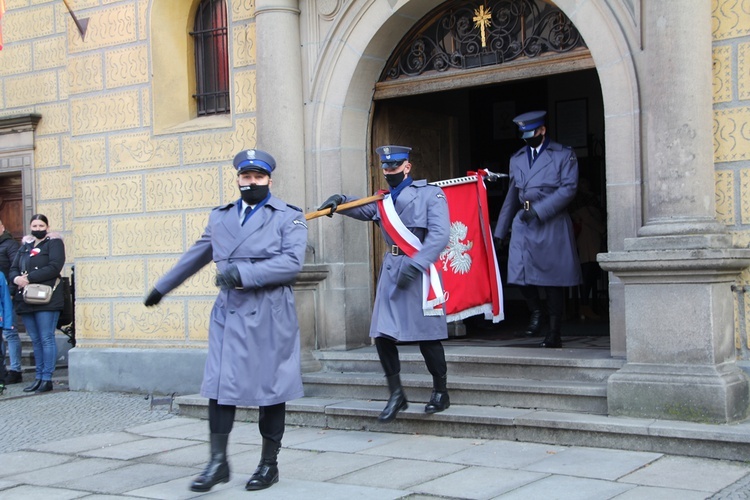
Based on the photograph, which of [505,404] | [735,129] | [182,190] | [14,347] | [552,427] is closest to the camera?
[552,427]

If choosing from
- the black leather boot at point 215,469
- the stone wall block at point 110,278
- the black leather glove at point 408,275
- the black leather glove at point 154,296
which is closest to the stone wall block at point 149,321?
the stone wall block at point 110,278

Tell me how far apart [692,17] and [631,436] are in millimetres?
2933

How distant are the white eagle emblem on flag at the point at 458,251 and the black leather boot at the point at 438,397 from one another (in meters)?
1.41

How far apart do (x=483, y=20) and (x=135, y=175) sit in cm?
423

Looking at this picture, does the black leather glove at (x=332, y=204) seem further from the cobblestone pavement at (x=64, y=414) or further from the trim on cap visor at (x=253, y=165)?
the cobblestone pavement at (x=64, y=414)

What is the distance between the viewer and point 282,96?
30.6ft

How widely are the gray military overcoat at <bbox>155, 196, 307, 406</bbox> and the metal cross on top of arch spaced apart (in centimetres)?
343

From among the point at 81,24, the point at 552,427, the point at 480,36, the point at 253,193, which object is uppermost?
the point at 81,24

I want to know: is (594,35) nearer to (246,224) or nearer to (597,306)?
(246,224)

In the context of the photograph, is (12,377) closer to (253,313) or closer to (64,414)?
(64,414)

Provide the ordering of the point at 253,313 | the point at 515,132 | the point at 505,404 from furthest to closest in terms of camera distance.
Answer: the point at 515,132 → the point at 505,404 → the point at 253,313

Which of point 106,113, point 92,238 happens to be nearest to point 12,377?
point 92,238

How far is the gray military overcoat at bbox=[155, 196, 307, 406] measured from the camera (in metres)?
5.85

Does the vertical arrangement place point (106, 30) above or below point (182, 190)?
above
